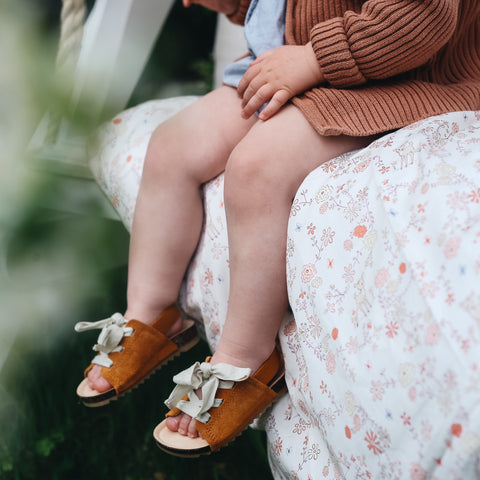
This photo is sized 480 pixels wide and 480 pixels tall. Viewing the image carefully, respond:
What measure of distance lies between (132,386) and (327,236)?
422 millimetres

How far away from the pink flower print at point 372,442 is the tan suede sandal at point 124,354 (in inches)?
16.5

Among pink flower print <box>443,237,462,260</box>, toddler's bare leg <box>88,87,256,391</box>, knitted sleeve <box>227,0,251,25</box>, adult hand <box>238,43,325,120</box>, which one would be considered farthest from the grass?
pink flower print <box>443,237,462,260</box>

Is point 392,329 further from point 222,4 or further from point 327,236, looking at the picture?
point 222,4

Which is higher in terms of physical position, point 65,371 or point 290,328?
point 290,328

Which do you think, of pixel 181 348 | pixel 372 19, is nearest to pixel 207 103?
pixel 372 19

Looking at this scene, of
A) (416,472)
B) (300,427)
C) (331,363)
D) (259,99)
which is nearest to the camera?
(416,472)

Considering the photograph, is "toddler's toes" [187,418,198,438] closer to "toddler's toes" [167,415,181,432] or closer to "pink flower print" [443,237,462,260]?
"toddler's toes" [167,415,181,432]

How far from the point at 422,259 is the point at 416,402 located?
0.14 metres

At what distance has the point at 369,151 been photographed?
690 millimetres

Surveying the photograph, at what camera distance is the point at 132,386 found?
2.81ft

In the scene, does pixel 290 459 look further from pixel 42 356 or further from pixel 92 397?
pixel 42 356

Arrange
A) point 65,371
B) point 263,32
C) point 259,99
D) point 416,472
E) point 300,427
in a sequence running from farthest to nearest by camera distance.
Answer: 1. point 65,371
2. point 263,32
3. point 259,99
4. point 300,427
5. point 416,472

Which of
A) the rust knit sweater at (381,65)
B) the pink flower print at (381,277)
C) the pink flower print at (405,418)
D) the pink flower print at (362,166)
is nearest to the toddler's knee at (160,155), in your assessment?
the rust knit sweater at (381,65)

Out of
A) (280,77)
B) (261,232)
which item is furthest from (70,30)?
(261,232)
